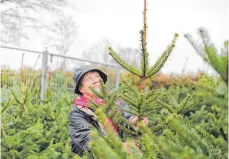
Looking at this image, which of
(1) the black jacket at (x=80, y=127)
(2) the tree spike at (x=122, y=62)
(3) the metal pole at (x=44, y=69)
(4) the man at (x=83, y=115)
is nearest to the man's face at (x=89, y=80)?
(4) the man at (x=83, y=115)

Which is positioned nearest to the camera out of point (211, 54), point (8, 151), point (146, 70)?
point (211, 54)

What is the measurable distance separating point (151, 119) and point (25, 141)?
2637mm

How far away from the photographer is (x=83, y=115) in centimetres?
308

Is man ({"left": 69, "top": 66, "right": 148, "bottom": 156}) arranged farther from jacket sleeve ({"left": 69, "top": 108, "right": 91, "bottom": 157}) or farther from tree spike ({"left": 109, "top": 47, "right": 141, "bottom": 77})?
tree spike ({"left": 109, "top": 47, "right": 141, "bottom": 77})

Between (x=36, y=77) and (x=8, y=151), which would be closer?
(x=8, y=151)

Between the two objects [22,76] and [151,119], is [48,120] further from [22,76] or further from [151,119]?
[151,119]

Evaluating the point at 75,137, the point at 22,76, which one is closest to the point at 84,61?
the point at 22,76

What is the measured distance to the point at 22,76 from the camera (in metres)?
A: 7.05

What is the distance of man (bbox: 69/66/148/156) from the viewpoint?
287 cm

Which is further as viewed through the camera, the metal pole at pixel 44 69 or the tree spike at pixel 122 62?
the metal pole at pixel 44 69

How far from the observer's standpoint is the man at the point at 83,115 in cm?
287

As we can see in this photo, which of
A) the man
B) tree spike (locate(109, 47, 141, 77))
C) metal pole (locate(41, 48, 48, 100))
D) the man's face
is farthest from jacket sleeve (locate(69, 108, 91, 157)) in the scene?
metal pole (locate(41, 48, 48, 100))

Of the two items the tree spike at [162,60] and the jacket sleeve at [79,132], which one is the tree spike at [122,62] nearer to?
the tree spike at [162,60]

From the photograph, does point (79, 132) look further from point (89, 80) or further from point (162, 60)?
point (162, 60)
